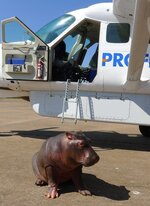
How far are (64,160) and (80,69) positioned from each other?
557 centimetres

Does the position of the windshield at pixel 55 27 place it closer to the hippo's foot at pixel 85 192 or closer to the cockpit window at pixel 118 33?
the cockpit window at pixel 118 33

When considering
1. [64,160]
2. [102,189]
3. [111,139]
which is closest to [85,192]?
[102,189]

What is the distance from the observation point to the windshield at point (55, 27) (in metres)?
10.6

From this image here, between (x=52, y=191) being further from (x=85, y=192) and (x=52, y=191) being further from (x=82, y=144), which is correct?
(x=82, y=144)

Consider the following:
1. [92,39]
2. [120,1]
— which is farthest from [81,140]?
[92,39]

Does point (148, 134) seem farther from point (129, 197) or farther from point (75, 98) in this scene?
point (129, 197)

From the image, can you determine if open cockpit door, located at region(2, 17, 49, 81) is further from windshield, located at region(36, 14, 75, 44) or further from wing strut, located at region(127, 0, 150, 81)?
wing strut, located at region(127, 0, 150, 81)

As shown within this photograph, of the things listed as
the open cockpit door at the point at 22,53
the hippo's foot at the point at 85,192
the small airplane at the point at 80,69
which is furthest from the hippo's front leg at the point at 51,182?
the open cockpit door at the point at 22,53

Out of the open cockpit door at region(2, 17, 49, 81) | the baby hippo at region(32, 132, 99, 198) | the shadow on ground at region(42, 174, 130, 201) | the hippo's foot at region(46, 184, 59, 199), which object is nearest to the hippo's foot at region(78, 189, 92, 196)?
the baby hippo at region(32, 132, 99, 198)

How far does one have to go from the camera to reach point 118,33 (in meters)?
10.1

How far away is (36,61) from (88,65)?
5.18 ft

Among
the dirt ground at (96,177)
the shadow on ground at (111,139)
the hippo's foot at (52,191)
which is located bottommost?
the shadow on ground at (111,139)

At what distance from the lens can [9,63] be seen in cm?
1052

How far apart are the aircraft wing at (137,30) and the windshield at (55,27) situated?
1.42m
